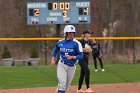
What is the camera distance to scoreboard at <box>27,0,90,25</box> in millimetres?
24844

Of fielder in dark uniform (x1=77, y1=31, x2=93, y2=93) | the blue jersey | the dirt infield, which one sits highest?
the blue jersey

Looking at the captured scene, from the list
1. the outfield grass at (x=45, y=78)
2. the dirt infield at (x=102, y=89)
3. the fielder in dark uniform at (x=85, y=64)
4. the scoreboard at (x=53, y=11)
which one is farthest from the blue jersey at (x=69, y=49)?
the scoreboard at (x=53, y=11)

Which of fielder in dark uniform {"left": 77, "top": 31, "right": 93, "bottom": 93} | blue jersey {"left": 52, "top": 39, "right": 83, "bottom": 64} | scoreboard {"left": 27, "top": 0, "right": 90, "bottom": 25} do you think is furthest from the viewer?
scoreboard {"left": 27, "top": 0, "right": 90, "bottom": 25}

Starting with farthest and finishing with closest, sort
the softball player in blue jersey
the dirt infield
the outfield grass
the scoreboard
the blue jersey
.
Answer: the scoreboard < the outfield grass < the dirt infield < the blue jersey < the softball player in blue jersey

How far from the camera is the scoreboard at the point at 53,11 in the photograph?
2484 cm

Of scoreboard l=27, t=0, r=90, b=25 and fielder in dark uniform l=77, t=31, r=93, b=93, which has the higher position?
scoreboard l=27, t=0, r=90, b=25

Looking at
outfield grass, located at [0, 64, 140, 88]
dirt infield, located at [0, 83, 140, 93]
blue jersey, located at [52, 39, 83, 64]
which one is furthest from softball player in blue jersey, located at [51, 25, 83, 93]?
outfield grass, located at [0, 64, 140, 88]

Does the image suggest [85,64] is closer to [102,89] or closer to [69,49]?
[102,89]

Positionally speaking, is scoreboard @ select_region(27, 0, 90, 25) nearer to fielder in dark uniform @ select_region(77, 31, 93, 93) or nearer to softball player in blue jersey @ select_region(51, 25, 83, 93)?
fielder in dark uniform @ select_region(77, 31, 93, 93)

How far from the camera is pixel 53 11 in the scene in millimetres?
24906

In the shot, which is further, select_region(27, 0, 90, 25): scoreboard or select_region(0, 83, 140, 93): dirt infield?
select_region(27, 0, 90, 25): scoreboard

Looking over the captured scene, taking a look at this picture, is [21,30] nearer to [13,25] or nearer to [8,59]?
[13,25]

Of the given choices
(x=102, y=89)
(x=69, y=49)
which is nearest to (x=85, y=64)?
(x=102, y=89)

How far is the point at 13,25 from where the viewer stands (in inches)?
1542
